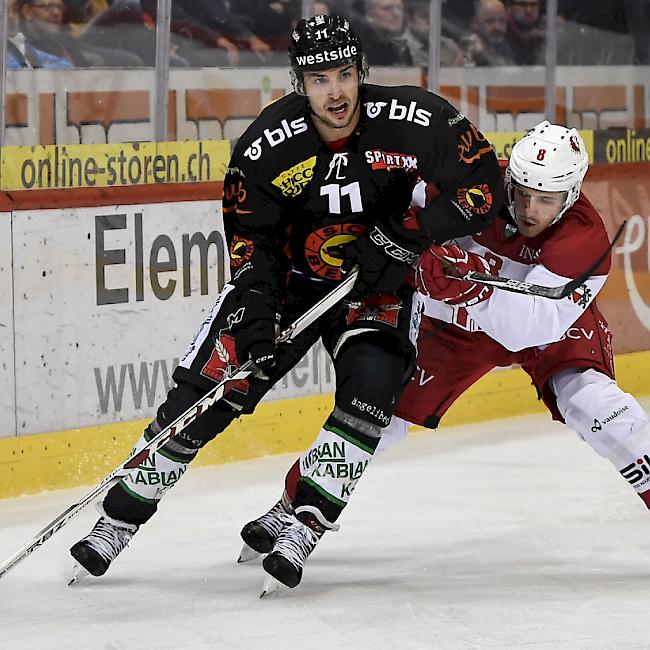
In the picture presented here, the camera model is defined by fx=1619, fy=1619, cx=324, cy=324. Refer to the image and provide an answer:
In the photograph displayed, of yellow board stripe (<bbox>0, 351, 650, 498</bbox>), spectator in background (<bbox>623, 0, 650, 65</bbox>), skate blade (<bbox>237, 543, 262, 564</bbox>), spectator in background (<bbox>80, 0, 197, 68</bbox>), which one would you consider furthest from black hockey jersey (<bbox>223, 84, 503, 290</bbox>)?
spectator in background (<bbox>623, 0, 650, 65</bbox>)

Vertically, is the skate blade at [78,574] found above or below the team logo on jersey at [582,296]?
below

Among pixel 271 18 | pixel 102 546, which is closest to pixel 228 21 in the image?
pixel 271 18

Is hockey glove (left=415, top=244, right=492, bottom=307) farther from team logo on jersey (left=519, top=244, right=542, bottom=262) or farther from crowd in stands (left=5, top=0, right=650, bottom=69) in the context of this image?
crowd in stands (left=5, top=0, right=650, bottom=69)

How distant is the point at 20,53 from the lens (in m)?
4.56

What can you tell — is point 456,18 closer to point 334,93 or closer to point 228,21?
point 228,21

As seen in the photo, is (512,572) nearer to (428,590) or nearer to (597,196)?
(428,590)

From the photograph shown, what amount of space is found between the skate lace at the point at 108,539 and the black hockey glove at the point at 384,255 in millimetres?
721

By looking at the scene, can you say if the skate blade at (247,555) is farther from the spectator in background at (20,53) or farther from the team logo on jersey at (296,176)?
the spectator in background at (20,53)

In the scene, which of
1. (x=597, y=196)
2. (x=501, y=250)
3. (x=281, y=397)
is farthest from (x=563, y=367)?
(x=597, y=196)

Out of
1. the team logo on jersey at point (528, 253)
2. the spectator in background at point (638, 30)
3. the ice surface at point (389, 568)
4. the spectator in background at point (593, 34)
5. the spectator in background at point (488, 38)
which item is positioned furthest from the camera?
the spectator in background at point (638, 30)

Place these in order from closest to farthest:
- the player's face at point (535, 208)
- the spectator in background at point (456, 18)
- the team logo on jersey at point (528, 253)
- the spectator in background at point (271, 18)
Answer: the player's face at point (535, 208) < the team logo on jersey at point (528, 253) < the spectator in background at point (271, 18) < the spectator in background at point (456, 18)

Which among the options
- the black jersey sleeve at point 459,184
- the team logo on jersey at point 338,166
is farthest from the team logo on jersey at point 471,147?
the team logo on jersey at point 338,166

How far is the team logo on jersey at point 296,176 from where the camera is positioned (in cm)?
329

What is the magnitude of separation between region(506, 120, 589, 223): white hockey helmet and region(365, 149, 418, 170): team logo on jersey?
24 cm
